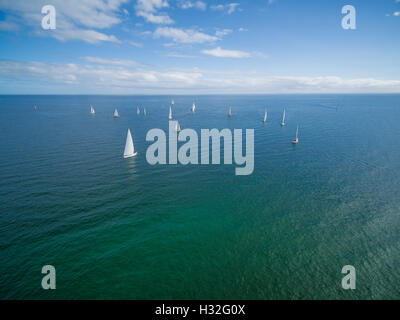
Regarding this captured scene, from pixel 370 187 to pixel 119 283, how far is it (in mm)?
48293

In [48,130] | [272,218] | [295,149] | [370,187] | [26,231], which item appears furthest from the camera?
[48,130]

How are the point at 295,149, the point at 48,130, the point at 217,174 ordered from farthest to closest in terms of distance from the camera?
the point at 48,130 → the point at 295,149 → the point at 217,174

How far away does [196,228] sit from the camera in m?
29.9

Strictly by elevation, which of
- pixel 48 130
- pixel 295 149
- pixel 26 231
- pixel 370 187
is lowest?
pixel 26 231

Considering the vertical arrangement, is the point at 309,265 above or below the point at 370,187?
below

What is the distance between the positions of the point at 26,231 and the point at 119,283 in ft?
53.8

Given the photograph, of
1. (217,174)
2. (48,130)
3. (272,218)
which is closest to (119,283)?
(272,218)

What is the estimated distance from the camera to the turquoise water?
69.6ft

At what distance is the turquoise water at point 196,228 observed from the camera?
21.2 meters

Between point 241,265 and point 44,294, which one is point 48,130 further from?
point 241,265

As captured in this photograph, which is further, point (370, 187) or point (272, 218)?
point (370, 187)
